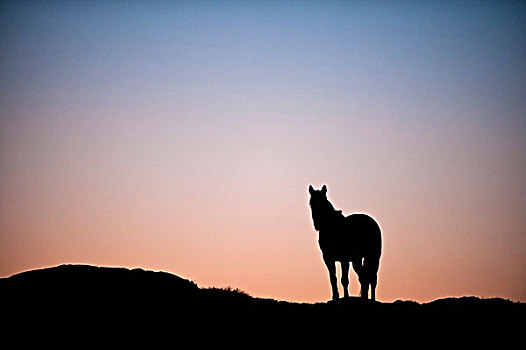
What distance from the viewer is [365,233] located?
68.4 ft

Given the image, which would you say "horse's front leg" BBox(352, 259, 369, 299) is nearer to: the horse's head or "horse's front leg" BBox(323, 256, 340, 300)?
"horse's front leg" BBox(323, 256, 340, 300)

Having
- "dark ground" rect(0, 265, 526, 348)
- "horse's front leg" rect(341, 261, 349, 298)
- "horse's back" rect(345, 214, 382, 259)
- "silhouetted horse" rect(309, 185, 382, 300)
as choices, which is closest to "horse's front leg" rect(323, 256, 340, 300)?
"silhouetted horse" rect(309, 185, 382, 300)

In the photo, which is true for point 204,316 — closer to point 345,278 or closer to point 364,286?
point 345,278

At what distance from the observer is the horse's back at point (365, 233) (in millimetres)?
20641

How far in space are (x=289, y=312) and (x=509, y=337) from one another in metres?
6.05

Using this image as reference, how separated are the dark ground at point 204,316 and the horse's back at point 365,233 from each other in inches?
123

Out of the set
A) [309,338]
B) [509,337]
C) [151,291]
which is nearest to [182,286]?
[151,291]

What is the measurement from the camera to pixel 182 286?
18094mm

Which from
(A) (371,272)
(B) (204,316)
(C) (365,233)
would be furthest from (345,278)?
(B) (204,316)

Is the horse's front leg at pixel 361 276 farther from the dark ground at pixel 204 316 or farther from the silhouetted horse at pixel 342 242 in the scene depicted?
the dark ground at pixel 204 316

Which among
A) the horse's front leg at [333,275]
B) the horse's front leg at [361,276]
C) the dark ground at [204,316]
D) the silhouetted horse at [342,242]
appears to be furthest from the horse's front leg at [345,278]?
the dark ground at [204,316]

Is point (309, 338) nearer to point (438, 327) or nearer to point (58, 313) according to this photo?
point (438, 327)

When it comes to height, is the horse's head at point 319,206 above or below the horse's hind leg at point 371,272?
above

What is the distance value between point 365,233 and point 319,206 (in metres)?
2.14
